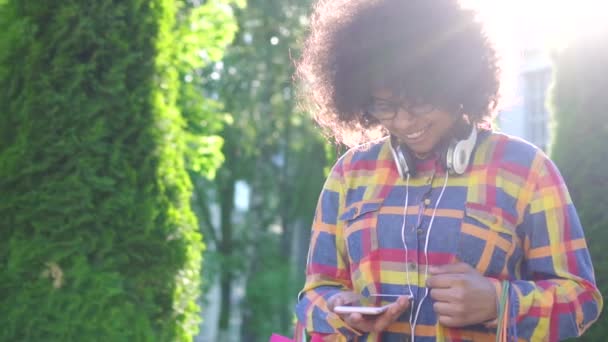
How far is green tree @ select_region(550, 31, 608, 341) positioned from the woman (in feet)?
8.21

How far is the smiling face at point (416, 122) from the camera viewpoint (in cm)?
261

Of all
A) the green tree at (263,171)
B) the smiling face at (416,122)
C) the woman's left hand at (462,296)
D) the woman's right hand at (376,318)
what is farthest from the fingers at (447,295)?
the green tree at (263,171)

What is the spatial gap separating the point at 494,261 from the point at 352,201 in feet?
1.48

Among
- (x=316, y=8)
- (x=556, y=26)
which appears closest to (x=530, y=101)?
(x=556, y=26)

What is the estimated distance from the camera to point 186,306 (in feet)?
17.3

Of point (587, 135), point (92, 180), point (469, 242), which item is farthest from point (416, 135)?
A: point (587, 135)

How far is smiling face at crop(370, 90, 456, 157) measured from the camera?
2607mm

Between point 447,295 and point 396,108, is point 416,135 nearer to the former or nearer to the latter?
point 396,108

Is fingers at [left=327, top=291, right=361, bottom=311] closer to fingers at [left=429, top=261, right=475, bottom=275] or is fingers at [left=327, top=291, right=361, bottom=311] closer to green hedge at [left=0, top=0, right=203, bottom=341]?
fingers at [left=429, top=261, right=475, bottom=275]

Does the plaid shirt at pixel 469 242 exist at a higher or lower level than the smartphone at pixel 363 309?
higher

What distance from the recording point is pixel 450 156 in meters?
2.56

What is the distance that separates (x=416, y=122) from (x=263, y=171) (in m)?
19.8

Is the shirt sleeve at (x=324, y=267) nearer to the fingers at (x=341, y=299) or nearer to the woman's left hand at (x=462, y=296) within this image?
the fingers at (x=341, y=299)

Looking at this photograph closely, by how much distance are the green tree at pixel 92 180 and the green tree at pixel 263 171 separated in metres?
11.8
